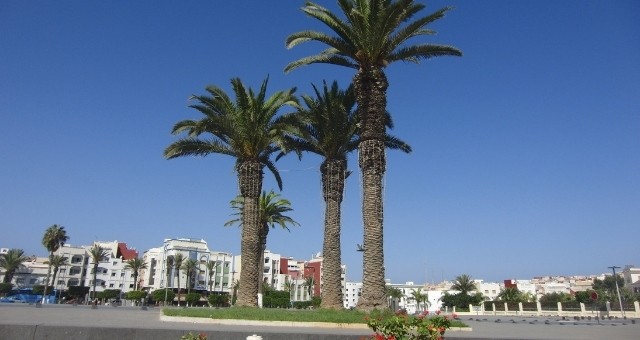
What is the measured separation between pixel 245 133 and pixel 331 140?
4104mm

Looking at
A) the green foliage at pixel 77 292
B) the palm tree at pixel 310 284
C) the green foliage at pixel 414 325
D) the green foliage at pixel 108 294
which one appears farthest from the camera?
the palm tree at pixel 310 284

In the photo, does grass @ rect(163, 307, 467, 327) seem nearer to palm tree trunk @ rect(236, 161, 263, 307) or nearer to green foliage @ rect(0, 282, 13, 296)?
palm tree trunk @ rect(236, 161, 263, 307)

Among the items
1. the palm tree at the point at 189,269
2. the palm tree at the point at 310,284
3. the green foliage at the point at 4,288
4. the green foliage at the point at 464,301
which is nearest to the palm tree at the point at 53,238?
the green foliage at the point at 4,288

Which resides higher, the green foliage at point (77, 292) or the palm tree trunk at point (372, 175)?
the palm tree trunk at point (372, 175)

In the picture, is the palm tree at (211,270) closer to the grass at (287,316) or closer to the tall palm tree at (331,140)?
the tall palm tree at (331,140)

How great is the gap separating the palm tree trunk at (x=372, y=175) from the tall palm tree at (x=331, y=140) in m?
2.76

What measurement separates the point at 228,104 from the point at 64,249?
84.2 meters

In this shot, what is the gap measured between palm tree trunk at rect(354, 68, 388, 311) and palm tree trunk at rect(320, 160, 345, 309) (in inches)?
133

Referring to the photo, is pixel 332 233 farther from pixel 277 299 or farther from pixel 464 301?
pixel 464 301

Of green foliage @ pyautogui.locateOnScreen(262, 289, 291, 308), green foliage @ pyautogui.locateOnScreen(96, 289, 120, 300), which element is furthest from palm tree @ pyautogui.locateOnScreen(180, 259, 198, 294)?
green foliage @ pyautogui.locateOnScreen(262, 289, 291, 308)

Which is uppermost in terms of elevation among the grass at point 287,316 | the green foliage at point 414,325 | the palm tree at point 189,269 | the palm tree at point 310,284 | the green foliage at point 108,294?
the palm tree at point 189,269

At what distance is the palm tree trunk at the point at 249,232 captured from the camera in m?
21.6

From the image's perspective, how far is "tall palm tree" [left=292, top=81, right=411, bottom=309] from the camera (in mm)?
22047

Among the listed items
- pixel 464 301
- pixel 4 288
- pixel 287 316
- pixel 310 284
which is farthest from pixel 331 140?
pixel 310 284
